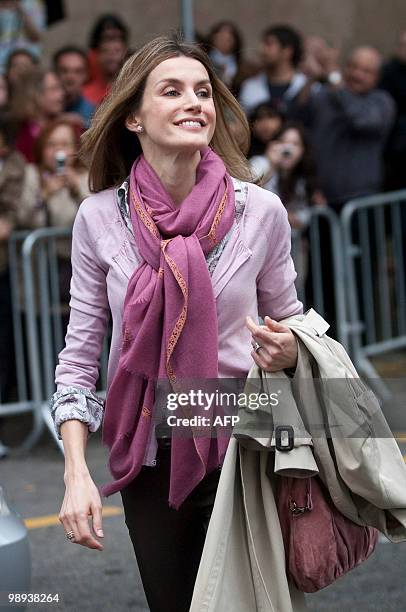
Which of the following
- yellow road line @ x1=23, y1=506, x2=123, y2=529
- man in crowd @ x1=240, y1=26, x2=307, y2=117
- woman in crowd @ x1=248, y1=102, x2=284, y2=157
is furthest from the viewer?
man in crowd @ x1=240, y1=26, x2=307, y2=117

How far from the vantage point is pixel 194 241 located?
10.5 feet

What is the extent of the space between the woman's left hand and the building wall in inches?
295

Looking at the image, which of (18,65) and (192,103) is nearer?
(192,103)

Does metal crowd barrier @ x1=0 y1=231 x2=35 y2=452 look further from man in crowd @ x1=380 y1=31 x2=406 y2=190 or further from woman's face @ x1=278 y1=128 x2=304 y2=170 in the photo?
man in crowd @ x1=380 y1=31 x2=406 y2=190

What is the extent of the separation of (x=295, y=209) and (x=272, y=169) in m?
0.31

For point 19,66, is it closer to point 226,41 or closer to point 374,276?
point 226,41

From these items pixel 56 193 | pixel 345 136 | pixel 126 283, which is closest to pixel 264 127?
pixel 345 136

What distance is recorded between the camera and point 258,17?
12133 millimetres

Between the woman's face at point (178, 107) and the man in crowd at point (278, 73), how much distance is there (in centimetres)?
642

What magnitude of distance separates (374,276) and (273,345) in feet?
20.9

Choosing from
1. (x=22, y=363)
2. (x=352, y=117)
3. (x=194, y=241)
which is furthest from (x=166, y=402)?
(x=352, y=117)

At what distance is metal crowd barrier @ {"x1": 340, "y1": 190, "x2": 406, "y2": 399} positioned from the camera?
8734 millimetres

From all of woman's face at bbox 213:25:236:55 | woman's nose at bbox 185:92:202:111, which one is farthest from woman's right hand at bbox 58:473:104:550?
woman's face at bbox 213:25:236:55

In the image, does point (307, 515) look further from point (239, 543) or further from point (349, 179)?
point (349, 179)
